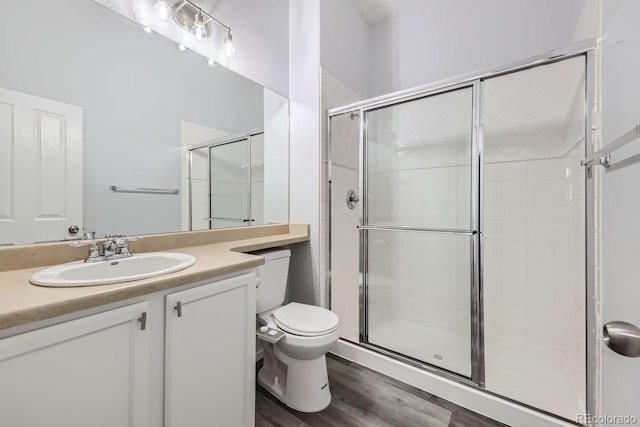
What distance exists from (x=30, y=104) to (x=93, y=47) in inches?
14.9

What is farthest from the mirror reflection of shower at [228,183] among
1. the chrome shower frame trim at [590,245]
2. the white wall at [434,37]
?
the chrome shower frame trim at [590,245]

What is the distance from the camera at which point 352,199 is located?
2.22 meters

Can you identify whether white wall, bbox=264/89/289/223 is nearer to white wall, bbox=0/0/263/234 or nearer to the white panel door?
white wall, bbox=0/0/263/234

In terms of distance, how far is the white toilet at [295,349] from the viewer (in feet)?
4.58

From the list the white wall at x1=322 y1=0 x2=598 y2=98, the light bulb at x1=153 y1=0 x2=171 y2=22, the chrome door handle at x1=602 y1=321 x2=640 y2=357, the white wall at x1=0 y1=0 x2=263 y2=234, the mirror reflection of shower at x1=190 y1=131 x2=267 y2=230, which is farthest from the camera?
the white wall at x1=322 y1=0 x2=598 y2=98

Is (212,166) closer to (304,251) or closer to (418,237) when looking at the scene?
(304,251)

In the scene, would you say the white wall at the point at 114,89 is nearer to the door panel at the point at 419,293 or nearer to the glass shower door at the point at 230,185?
the glass shower door at the point at 230,185

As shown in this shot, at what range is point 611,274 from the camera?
2.22 ft

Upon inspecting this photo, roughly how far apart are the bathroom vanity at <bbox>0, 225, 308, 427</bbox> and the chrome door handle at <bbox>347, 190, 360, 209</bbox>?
1.16 m

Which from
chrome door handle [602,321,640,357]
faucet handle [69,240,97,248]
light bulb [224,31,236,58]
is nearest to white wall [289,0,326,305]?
light bulb [224,31,236,58]

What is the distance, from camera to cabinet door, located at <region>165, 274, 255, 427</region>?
932mm

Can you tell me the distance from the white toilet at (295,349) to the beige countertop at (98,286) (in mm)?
311

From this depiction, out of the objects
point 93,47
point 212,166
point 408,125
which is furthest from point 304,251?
point 93,47

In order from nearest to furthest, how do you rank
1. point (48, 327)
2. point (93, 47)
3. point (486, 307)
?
point (48, 327), point (93, 47), point (486, 307)
